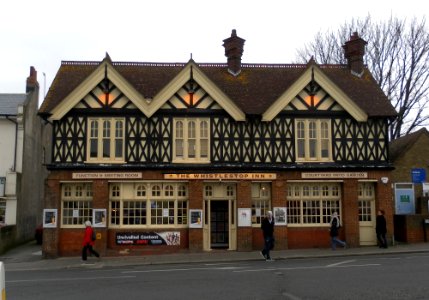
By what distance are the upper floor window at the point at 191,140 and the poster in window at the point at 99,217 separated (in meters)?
4.24

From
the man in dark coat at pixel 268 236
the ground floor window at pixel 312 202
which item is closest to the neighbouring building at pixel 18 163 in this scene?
the man in dark coat at pixel 268 236

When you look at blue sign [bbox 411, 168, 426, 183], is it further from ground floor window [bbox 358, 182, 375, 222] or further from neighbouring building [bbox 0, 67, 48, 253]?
neighbouring building [bbox 0, 67, 48, 253]

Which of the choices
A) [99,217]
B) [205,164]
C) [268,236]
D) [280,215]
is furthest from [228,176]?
[99,217]

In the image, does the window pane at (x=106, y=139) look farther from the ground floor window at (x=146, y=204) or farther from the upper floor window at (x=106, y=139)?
the ground floor window at (x=146, y=204)

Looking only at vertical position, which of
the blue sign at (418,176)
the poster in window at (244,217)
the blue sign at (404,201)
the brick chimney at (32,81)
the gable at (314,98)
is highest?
the brick chimney at (32,81)

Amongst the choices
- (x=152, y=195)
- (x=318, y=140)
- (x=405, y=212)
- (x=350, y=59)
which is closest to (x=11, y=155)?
(x=152, y=195)

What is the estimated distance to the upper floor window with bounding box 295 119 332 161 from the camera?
23984 millimetres

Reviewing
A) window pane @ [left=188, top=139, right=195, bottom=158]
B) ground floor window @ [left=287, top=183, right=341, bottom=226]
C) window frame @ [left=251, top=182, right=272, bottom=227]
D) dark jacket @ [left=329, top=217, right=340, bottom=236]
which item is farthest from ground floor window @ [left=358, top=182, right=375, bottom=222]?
window pane @ [left=188, top=139, right=195, bottom=158]

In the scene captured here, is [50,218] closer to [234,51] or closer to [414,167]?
[234,51]

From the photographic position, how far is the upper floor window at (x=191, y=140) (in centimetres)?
2347

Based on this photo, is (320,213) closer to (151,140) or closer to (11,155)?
(151,140)

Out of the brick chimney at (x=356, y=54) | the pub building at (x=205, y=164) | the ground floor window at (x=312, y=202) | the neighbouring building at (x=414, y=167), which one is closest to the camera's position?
the pub building at (x=205, y=164)

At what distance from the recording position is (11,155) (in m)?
27.9

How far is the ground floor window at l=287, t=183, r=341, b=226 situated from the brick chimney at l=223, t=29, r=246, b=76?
23.5 ft
